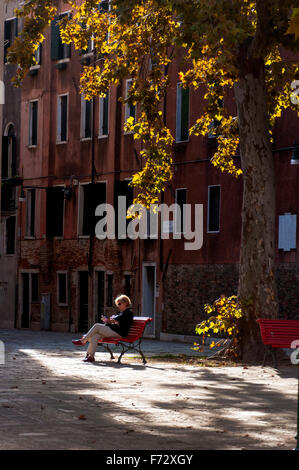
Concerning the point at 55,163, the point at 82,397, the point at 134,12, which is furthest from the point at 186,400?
the point at 55,163

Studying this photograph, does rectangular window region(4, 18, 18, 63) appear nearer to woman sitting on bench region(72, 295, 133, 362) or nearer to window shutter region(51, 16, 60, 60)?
window shutter region(51, 16, 60, 60)

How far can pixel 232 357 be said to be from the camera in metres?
21.8

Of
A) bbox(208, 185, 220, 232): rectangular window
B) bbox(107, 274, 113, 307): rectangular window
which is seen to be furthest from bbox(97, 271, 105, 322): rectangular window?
bbox(208, 185, 220, 232): rectangular window

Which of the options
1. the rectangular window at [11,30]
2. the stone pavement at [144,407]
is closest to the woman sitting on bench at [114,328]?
the stone pavement at [144,407]

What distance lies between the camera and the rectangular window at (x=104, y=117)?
42.2 meters

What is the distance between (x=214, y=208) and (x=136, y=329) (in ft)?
46.3

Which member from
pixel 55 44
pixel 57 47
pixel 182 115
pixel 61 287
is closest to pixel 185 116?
pixel 182 115

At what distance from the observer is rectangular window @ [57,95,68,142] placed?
45438 mm

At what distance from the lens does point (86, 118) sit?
43875mm

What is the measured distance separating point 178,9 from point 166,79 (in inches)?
197

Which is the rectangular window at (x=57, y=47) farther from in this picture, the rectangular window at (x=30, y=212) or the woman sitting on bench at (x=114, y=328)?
the woman sitting on bench at (x=114, y=328)

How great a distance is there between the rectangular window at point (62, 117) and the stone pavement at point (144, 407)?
2535cm

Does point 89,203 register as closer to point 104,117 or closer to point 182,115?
point 104,117

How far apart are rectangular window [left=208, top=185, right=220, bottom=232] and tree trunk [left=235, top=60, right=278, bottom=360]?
44.0ft
